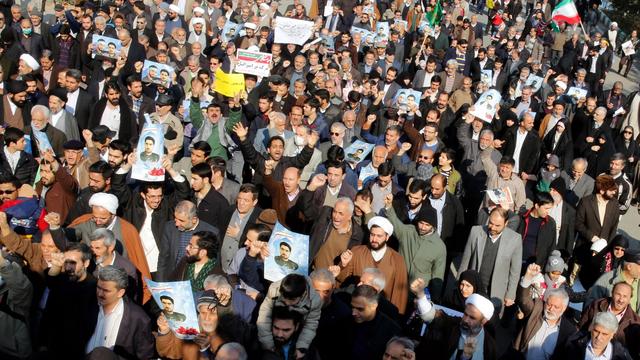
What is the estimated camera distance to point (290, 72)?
13.2 m

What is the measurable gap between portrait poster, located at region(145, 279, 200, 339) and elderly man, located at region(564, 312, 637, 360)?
2.87 m

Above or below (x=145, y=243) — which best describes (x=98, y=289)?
above

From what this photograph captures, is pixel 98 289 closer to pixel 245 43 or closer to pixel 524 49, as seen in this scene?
pixel 245 43

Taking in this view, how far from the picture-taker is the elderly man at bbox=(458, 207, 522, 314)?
7602mm

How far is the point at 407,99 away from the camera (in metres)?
11.6

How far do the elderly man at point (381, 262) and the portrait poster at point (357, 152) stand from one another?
2.62m

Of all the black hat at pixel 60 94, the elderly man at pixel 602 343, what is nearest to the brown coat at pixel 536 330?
the elderly man at pixel 602 343

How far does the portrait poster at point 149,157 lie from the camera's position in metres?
7.47

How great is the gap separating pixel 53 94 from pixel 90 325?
5061mm

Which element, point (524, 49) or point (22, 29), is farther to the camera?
point (524, 49)

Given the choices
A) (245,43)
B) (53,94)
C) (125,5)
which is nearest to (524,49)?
(245,43)

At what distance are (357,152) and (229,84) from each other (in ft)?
7.38

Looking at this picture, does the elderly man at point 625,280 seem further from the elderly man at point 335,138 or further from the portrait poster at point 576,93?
the portrait poster at point 576,93

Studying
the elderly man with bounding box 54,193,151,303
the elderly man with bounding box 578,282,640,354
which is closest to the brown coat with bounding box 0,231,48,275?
the elderly man with bounding box 54,193,151,303
